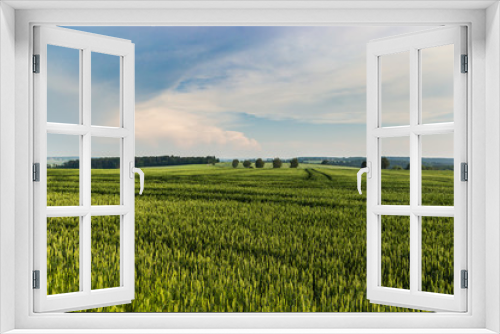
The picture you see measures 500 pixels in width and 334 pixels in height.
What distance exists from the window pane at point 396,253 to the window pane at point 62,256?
3208 millimetres

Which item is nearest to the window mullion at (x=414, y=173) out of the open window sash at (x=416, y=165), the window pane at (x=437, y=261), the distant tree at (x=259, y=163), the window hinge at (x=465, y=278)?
the open window sash at (x=416, y=165)

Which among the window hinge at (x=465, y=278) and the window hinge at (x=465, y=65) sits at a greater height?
the window hinge at (x=465, y=65)

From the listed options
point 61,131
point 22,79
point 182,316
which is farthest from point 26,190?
point 182,316

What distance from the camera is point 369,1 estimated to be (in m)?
2.02

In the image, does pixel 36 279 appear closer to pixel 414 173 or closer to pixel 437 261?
pixel 414 173

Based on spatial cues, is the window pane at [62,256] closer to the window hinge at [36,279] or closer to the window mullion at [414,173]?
the window hinge at [36,279]

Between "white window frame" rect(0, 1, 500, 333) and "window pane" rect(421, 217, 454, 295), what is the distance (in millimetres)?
2412

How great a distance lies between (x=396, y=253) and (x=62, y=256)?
4117mm

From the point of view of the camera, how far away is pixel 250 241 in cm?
726

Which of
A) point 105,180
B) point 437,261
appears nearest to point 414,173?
point 437,261

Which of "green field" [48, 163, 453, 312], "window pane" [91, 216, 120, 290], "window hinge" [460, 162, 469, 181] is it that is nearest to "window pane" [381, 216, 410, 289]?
"green field" [48, 163, 453, 312]

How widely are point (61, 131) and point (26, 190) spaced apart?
355 millimetres

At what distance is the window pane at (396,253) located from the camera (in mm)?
4727

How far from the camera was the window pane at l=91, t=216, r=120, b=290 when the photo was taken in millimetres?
4492
